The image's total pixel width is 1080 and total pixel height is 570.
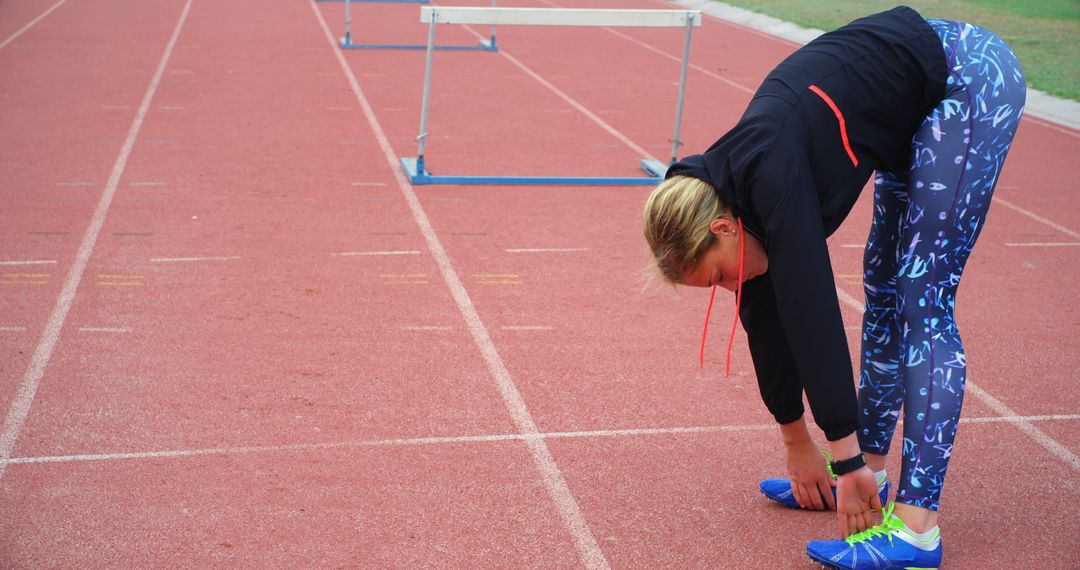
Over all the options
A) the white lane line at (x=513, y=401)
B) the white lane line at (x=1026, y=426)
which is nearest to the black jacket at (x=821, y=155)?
the white lane line at (x=513, y=401)

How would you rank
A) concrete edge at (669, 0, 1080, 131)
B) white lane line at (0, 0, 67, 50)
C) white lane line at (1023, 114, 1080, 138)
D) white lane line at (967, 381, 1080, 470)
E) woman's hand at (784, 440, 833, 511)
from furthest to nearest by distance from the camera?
white lane line at (0, 0, 67, 50), concrete edge at (669, 0, 1080, 131), white lane line at (1023, 114, 1080, 138), white lane line at (967, 381, 1080, 470), woman's hand at (784, 440, 833, 511)

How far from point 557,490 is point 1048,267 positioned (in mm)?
3757

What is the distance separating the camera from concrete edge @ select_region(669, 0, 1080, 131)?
434 inches

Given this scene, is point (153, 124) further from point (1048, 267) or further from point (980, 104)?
A: point (980, 104)

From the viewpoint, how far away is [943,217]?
107 inches

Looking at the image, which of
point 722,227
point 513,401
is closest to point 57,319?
point 513,401

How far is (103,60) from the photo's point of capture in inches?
476

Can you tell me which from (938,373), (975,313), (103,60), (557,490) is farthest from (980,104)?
(103,60)

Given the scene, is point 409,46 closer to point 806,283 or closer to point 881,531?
point 881,531

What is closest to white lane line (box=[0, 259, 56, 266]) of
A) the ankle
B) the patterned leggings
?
the ankle

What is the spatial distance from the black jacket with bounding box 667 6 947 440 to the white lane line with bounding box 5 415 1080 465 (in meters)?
1.37

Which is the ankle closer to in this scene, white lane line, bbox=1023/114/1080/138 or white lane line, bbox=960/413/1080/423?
white lane line, bbox=960/413/1080/423

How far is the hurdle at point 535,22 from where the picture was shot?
271 inches

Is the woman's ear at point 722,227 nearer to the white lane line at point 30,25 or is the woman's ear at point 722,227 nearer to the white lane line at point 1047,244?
the white lane line at point 1047,244
